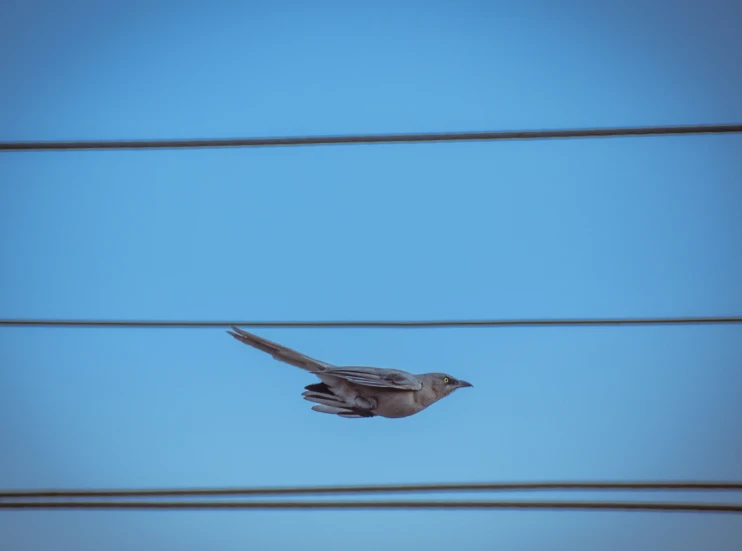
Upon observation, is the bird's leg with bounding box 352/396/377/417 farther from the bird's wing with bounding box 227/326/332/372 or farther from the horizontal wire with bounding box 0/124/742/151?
the horizontal wire with bounding box 0/124/742/151

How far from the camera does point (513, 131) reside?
1.33 m

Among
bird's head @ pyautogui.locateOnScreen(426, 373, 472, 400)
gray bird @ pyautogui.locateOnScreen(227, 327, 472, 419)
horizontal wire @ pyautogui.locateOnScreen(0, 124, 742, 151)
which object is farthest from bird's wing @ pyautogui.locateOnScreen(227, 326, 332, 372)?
horizontal wire @ pyautogui.locateOnScreen(0, 124, 742, 151)

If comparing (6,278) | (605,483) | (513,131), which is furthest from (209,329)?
(605,483)

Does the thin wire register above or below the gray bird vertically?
above

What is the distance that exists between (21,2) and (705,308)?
1.53m

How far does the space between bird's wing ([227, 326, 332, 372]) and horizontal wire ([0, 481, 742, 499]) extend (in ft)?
0.90

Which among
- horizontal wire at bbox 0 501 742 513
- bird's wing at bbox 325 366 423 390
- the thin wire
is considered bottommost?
horizontal wire at bbox 0 501 742 513

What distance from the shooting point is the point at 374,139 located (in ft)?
4.39

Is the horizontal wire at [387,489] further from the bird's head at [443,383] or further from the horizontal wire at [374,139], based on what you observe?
the horizontal wire at [374,139]

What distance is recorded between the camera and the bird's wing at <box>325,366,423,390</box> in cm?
124

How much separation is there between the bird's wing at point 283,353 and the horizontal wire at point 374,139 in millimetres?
394

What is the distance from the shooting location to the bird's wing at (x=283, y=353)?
1.25 meters

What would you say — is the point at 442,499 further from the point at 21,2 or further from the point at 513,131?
the point at 21,2

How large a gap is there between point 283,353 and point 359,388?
0.53ft
